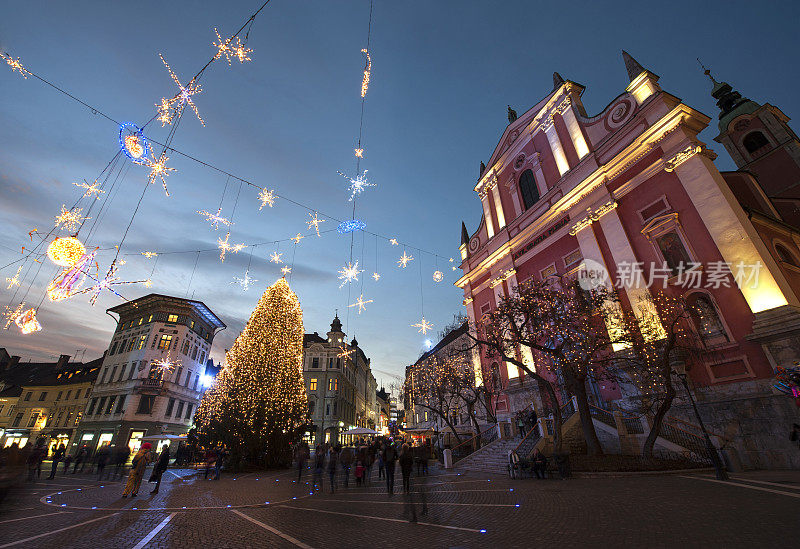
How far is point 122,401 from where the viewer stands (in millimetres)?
34594

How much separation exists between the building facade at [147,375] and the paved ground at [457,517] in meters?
27.8

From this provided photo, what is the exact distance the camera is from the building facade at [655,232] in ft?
39.6

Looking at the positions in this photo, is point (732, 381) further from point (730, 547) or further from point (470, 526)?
point (470, 526)

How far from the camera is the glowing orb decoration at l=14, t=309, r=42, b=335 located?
36.4 feet

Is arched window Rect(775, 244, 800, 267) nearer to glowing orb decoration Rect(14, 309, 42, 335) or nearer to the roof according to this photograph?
glowing orb decoration Rect(14, 309, 42, 335)

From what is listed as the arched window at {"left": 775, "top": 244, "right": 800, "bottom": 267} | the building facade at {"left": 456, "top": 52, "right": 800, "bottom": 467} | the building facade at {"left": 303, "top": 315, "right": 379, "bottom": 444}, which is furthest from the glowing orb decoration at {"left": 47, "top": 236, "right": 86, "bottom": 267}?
the building facade at {"left": 303, "top": 315, "right": 379, "bottom": 444}

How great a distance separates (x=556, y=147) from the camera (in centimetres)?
2302

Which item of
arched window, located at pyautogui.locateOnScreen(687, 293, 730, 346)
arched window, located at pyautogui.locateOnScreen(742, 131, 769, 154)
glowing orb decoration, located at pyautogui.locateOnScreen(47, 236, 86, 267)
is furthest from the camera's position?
arched window, located at pyautogui.locateOnScreen(742, 131, 769, 154)

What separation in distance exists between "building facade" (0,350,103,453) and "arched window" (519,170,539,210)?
53.0 meters

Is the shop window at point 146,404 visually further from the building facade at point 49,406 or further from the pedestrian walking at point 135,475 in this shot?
the pedestrian walking at point 135,475

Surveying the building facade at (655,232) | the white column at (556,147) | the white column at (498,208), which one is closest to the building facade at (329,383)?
the white column at (498,208)

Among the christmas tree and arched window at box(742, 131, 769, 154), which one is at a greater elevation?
arched window at box(742, 131, 769, 154)

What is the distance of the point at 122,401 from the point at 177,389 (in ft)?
15.8

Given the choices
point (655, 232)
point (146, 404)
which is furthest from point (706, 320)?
point (146, 404)
